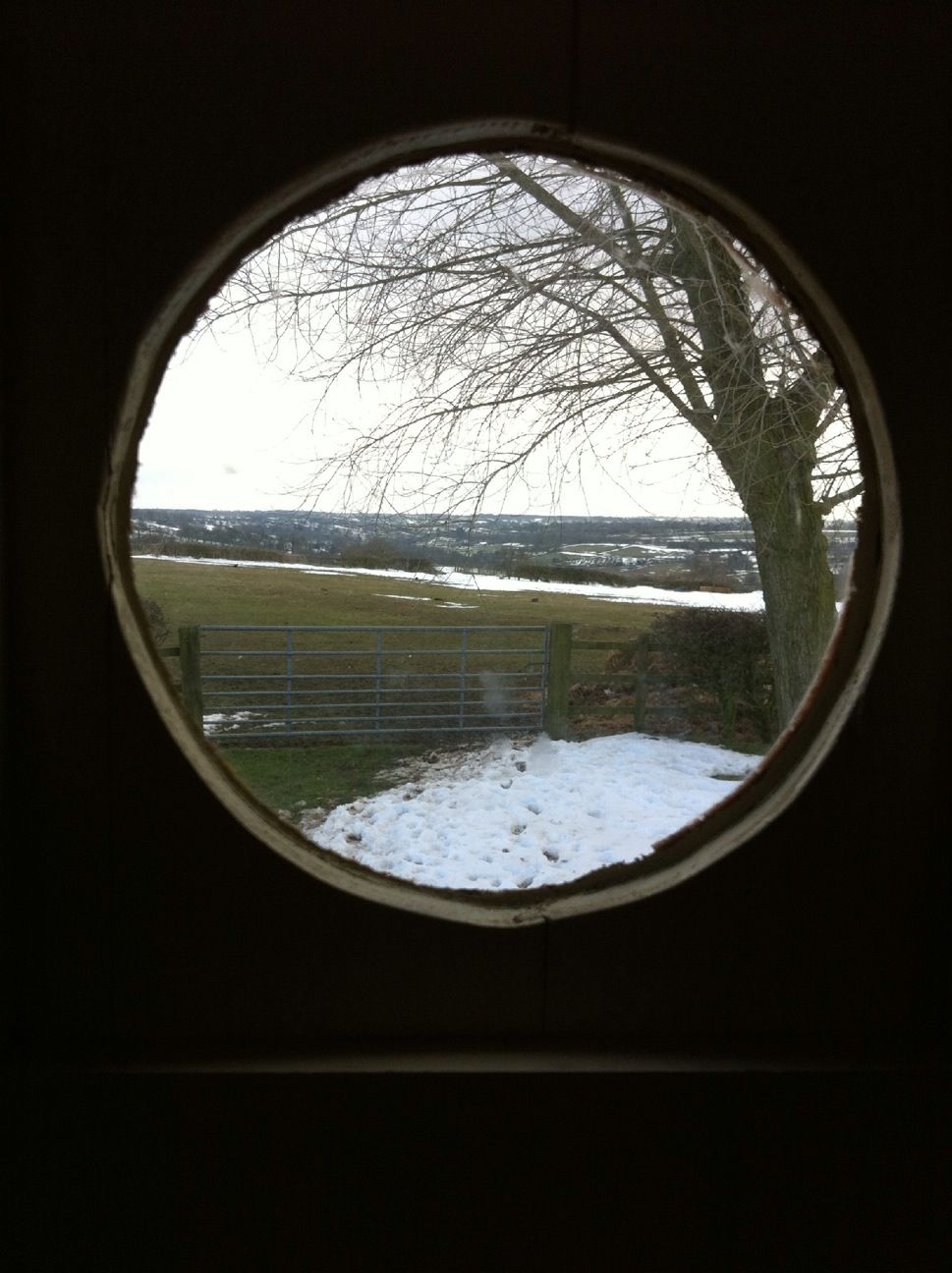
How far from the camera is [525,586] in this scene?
14.1 feet

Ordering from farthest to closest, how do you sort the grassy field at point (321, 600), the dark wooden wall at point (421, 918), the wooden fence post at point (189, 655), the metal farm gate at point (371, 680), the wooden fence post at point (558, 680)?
the wooden fence post at point (558, 680) < the metal farm gate at point (371, 680) < the grassy field at point (321, 600) < the wooden fence post at point (189, 655) < the dark wooden wall at point (421, 918)

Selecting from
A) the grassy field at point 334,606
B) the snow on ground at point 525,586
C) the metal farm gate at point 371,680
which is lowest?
the metal farm gate at point 371,680

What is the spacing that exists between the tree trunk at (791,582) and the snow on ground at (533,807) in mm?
885

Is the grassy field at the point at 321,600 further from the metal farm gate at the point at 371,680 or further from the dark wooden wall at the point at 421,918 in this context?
the dark wooden wall at the point at 421,918

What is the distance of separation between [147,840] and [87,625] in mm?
119

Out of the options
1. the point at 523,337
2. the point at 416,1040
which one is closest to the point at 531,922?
the point at 416,1040

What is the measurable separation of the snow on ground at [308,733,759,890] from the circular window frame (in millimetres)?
3577

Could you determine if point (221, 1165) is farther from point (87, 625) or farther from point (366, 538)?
point (366, 538)

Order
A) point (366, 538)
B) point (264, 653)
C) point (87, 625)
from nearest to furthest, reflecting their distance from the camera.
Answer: point (87, 625) → point (366, 538) → point (264, 653)

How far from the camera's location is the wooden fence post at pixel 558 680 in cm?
452

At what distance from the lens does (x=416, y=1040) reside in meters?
0.50

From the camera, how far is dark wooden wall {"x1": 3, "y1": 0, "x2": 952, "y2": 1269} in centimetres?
43

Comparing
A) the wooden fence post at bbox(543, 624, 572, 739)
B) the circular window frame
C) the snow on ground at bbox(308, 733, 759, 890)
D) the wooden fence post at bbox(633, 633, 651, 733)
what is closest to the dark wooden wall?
the circular window frame

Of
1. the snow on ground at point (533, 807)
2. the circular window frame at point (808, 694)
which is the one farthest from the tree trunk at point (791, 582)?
the circular window frame at point (808, 694)
